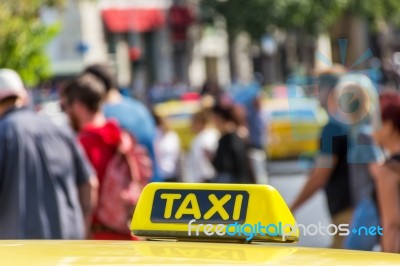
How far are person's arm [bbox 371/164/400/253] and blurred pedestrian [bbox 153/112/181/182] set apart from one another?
8639mm

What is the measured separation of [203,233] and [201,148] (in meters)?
10.7

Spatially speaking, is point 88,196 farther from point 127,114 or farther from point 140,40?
point 140,40

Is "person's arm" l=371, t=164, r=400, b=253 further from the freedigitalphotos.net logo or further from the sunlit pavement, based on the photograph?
the freedigitalphotos.net logo

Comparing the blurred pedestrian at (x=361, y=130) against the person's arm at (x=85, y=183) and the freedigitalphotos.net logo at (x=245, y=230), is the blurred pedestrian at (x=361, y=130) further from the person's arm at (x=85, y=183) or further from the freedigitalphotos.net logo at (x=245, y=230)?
the freedigitalphotos.net logo at (x=245, y=230)

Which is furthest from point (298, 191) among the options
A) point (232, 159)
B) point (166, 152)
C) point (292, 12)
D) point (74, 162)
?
point (292, 12)

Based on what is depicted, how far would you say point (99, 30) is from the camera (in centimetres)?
5281

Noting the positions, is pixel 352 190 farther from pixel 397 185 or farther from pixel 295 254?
pixel 295 254

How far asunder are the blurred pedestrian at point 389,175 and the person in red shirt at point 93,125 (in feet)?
5.22

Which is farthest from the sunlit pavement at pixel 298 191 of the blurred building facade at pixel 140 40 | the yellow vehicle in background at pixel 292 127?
the blurred building facade at pixel 140 40

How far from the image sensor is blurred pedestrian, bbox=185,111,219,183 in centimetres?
1337

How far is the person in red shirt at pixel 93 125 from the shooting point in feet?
24.8

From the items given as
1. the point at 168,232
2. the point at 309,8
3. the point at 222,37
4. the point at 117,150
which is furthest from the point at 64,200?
the point at 222,37

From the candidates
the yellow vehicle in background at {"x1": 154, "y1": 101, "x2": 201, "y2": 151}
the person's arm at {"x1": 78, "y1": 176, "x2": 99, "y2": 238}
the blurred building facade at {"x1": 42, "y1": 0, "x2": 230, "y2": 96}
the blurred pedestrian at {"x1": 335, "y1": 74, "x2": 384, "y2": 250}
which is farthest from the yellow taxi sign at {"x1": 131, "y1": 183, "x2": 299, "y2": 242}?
the blurred building facade at {"x1": 42, "y1": 0, "x2": 230, "y2": 96}

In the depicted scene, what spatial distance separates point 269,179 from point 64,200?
13.7 feet
